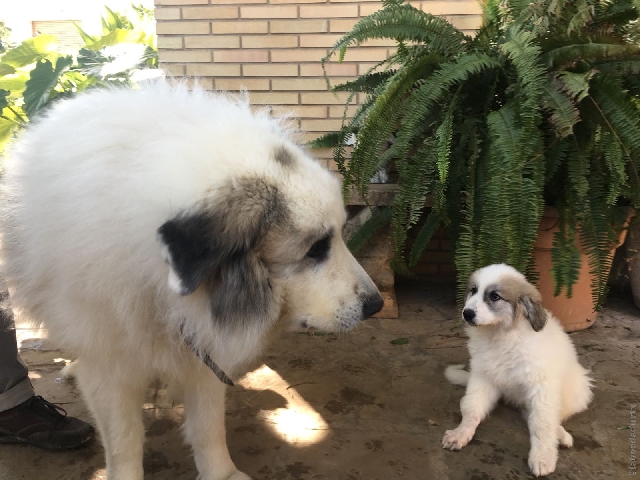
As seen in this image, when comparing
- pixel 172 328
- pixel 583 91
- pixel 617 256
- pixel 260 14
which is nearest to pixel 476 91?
pixel 583 91

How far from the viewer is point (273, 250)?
1.35 meters

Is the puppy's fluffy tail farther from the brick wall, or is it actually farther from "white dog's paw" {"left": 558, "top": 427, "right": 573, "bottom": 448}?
the brick wall

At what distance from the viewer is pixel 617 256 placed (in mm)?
3236

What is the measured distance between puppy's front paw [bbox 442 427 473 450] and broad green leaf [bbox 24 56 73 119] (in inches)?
112

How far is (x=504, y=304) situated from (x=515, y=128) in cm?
89

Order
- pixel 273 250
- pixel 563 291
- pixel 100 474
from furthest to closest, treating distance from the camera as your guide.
Result: pixel 563 291, pixel 100 474, pixel 273 250

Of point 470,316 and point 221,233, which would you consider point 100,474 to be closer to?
point 221,233

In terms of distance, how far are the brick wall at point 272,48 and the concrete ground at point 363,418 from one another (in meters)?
1.67

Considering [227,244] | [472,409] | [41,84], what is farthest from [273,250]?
[41,84]

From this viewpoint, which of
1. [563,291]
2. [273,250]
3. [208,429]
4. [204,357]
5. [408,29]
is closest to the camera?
[273,250]

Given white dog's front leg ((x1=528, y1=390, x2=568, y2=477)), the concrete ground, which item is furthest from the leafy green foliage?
white dog's front leg ((x1=528, y1=390, x2=568, y2=477))

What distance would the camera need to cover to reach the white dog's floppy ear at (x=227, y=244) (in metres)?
1.18

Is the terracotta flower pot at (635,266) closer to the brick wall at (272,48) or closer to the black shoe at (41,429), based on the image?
the brick wall at (272,48)

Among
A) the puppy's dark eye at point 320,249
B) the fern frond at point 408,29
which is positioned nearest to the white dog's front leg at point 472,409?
the puppy's dark eye at point 320,249
